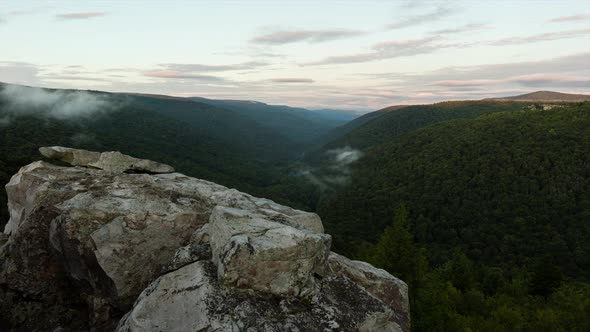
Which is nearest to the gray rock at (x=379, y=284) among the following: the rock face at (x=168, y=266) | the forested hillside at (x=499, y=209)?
the rock face at (x=168, y=266)

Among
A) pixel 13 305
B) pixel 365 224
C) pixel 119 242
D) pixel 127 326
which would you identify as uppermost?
pixel 119 242

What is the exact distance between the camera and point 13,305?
1216cm

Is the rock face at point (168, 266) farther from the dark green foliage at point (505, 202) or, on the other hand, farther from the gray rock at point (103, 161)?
the dark green foliage at point (505, 202)

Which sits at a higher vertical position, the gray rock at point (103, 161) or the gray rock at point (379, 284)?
the gray rock at point (103, 161)

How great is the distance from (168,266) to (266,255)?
11.8ft

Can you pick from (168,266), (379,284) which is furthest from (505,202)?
(168,266)

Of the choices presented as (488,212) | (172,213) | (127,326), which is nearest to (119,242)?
(172,213)

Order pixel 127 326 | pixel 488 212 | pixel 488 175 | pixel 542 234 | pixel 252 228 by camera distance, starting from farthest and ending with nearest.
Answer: pixel 488 175, pixel 488 212, pixel 542 234, pixel 252 228, pixel 127 326

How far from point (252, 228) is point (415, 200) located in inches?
7460

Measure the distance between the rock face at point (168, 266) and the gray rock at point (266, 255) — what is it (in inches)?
1.3

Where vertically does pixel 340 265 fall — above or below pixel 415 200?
above

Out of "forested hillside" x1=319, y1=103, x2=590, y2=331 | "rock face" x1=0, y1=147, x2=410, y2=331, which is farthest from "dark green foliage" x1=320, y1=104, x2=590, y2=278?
"rock face" x1=0, y1=147, x2=410, y2=331

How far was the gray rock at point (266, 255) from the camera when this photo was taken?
29.4 feet

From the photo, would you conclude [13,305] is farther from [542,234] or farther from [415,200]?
[415,200]
